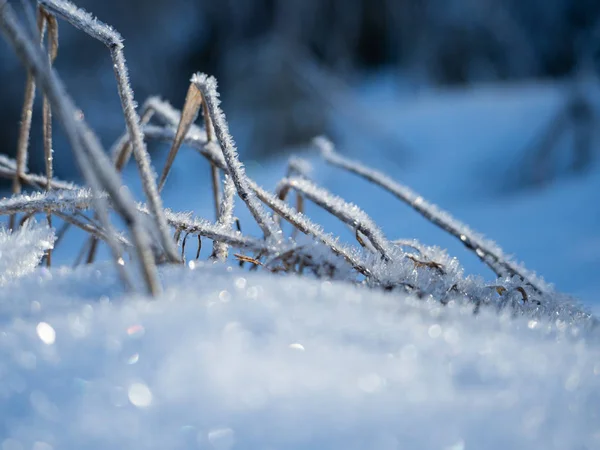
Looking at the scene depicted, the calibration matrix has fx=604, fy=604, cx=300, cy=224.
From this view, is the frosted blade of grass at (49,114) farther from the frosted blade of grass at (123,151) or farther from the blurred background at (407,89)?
the blurred background at (407,89)

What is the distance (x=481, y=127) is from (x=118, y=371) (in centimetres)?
293

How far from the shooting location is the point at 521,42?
17.0ft

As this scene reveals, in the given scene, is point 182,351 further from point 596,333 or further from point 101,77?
point 101,77

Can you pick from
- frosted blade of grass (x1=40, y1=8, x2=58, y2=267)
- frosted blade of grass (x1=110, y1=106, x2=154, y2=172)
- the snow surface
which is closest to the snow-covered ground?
the snow surface

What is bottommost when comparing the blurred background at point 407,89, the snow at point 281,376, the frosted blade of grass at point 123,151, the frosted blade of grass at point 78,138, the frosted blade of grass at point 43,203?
the snow at point 281,376

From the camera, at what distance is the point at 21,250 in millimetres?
494

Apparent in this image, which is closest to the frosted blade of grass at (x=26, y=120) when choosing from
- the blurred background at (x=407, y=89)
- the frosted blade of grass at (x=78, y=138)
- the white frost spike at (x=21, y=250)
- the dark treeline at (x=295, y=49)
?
the white frost spike at (x=21, y=250)

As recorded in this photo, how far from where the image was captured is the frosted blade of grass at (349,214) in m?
0.60

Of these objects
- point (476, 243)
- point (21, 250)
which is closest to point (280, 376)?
point (21, 250)

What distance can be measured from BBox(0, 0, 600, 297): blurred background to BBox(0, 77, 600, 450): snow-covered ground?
2.96ft

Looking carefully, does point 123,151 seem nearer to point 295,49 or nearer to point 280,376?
point 280,376

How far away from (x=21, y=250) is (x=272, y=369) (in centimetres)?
29

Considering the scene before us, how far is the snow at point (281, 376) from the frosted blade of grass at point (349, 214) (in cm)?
22

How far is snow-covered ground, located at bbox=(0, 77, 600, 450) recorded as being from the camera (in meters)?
0.27
